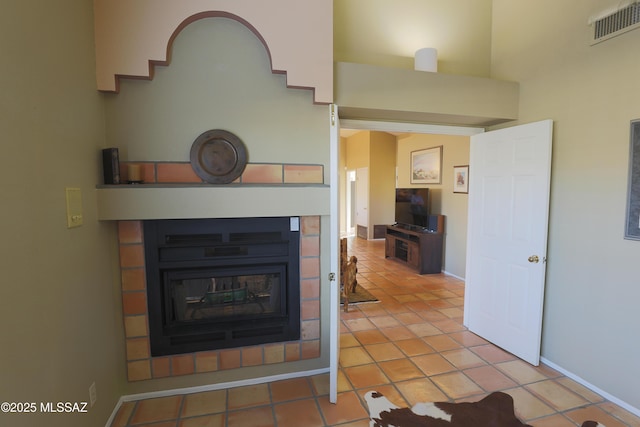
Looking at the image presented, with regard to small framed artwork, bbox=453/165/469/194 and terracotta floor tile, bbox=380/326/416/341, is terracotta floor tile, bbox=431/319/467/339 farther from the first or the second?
small framed artwork, bbox=453/165/469/194

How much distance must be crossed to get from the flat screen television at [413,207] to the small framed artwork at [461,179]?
57cm

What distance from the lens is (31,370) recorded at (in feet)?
4.13

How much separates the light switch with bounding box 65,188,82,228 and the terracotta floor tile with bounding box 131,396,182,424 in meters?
1.37

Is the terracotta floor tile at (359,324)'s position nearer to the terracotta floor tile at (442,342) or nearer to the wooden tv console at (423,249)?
the terracotta floor tile at (442,342)

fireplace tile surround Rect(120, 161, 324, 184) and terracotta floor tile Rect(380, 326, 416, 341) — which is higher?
fireplace tile surround Rect(120, 161, 324, 184)

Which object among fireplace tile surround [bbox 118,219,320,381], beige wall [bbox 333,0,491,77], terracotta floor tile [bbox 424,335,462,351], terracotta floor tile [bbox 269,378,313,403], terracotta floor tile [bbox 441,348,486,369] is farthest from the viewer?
terracotta floor tile [bbox 424,335,462,351]

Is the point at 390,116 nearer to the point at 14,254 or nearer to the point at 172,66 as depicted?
the point at 172,66

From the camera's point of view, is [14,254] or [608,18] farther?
[608,18]

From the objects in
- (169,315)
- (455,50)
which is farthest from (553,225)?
(169,315)

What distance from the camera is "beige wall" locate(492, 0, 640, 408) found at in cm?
205

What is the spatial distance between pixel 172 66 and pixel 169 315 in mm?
1794

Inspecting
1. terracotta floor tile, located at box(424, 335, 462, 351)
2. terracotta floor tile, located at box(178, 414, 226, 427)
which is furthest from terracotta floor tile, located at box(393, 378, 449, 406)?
terracotta floor tile, located at box(178, 414, 226, 427)

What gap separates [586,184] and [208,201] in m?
2.82

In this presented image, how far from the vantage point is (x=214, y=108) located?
217cm
